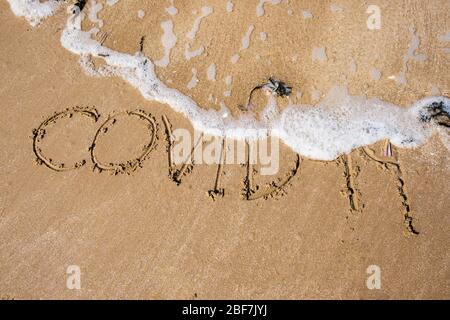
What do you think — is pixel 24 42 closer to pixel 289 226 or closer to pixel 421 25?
pixel 289 226

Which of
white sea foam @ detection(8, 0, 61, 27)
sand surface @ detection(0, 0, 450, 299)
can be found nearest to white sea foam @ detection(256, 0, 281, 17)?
sand surface @ detection(0, 0, 450, 299)

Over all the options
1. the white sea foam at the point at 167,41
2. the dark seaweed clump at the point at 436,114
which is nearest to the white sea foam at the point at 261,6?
the white sea foam at the point at 167,41

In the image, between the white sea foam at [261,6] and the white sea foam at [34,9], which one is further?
the white sea foam at [34,9]

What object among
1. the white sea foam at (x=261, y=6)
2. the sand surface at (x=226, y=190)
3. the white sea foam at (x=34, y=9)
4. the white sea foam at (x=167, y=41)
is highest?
the white sea foam at (x=34, y=9)

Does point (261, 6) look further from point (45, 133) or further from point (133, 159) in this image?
point (45, 133)

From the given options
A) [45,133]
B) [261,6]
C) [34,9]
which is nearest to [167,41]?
[261,6]

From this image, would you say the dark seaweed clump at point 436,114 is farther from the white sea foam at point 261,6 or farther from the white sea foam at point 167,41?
the white sea foam at point 167,41

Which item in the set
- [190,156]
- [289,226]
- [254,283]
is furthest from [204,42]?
[254,283]

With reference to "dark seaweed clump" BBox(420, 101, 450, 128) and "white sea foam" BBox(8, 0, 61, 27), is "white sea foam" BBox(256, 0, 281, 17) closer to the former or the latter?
"dark seaweed clump" BBox(420, 101, 450, 128)
